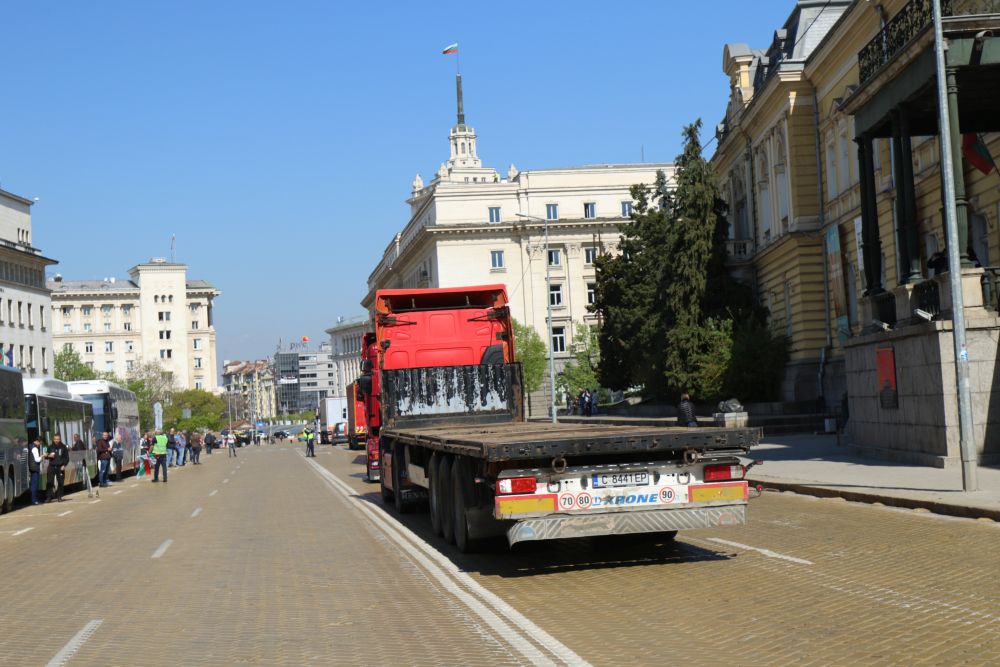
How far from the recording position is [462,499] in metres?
13.1

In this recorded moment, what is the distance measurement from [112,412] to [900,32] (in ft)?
104

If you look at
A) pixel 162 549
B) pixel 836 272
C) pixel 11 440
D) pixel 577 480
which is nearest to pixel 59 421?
pixel 11 440

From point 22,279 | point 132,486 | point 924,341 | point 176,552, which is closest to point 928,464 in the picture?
point 924,341

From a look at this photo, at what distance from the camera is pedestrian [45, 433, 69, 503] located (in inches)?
1167

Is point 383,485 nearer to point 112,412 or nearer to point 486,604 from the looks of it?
point 486,604

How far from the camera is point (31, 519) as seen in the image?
24.0 m

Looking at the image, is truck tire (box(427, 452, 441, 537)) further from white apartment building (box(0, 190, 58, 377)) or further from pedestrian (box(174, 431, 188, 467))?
white apartment building (box(0, 190, 58, 377))

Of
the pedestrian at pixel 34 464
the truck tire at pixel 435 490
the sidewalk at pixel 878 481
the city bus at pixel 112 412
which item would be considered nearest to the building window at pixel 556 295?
the city bus at pixel 112 412

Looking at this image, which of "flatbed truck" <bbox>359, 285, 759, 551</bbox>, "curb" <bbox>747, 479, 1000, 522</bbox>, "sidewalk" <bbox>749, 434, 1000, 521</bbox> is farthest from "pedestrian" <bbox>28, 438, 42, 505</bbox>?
"curb" <bbox>747, 479, 1000, 522</bbox>

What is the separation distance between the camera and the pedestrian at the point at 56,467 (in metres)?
29.6

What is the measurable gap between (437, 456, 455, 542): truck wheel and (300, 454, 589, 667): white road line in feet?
0.95

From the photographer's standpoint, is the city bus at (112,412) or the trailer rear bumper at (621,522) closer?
the trailer rear bumper at (621,522)

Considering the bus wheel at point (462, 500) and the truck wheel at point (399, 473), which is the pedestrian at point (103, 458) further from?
the bus wheel at point (462, 500)

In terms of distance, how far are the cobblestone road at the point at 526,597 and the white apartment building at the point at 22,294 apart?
81418 mm
